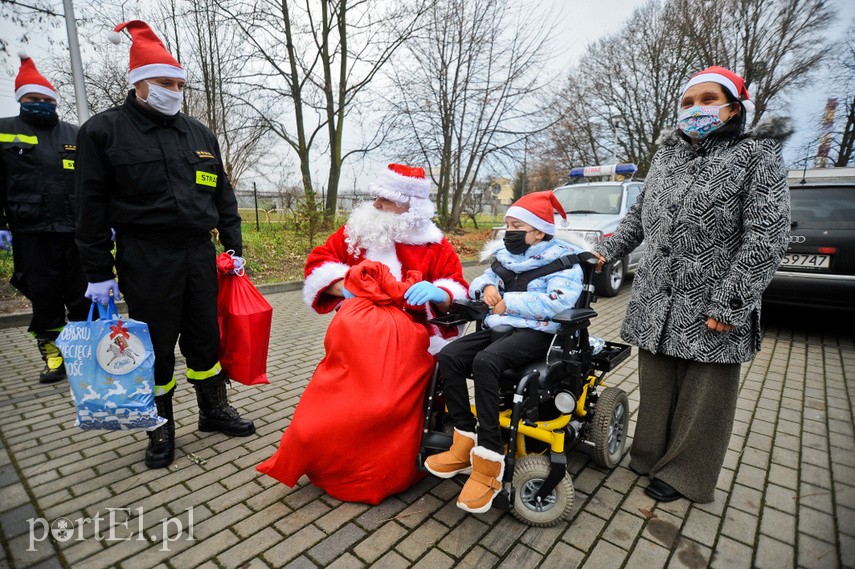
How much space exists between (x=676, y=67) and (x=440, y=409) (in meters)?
20.6

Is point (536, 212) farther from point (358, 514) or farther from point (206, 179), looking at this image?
point (206, 179)

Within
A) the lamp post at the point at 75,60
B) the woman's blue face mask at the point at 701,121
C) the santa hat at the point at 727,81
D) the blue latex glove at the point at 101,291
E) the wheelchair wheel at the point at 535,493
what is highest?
the lamp post at the point at 75,60

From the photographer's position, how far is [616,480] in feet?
8.61

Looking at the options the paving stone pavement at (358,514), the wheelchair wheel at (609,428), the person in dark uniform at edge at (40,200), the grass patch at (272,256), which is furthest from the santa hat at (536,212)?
the grass patch at (272,256)

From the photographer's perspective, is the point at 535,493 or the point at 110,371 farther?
the point at 110,371

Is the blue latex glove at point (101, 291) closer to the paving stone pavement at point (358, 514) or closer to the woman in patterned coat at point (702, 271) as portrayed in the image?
the paving stone pavement at point (358, 514)

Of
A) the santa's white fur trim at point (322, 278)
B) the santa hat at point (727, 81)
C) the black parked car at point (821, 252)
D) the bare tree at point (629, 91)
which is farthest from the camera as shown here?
the bare tree at point (629, 91)

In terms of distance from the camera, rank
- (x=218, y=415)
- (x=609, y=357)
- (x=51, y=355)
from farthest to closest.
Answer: (x=51, y=355) → (x=218, y=415) → (x=609, y=357)

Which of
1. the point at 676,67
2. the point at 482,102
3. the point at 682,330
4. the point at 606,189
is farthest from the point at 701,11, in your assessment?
the point at 682,330

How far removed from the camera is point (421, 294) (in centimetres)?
245

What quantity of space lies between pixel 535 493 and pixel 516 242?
1.32 metres

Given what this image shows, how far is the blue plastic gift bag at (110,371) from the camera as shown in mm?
2312

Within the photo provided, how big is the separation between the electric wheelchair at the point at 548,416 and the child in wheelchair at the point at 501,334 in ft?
0.22

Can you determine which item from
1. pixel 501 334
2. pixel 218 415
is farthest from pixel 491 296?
pixel 218 415
